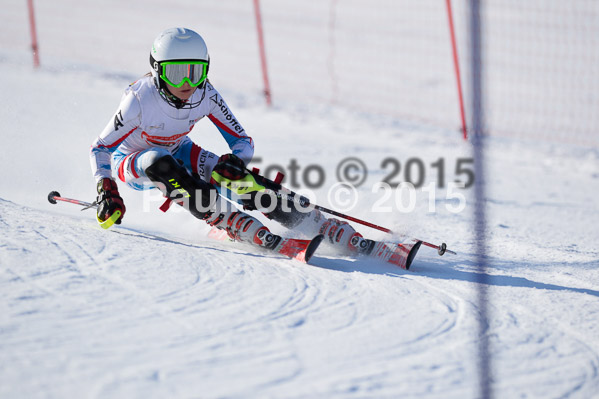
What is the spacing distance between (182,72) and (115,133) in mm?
578

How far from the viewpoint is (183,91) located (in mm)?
4000

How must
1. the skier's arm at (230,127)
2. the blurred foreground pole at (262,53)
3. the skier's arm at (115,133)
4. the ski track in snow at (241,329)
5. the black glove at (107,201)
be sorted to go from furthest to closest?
1. the blurred foreground pole at (262,53)
2. the skier's arm at (230,127)
3. the skier's arm at (115,133)
4. the black glove at (107,201)
5. the ski track in snow at (241,329)

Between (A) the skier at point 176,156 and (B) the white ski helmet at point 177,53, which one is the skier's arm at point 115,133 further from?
(B) the white ski helmet at point 177,53

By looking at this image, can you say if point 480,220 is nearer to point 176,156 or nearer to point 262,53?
point 176,156

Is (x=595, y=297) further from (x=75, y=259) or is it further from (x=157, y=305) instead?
(x=75, y=259)

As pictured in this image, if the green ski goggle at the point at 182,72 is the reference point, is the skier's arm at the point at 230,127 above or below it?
below

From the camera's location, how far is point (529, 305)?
3311 mm

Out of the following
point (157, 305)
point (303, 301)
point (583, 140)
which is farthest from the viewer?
point (583, 140)

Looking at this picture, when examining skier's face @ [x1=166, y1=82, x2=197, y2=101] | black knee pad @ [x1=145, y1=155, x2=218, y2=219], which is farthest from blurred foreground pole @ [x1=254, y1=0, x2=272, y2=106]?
black knee pad @ [x1=145, y1=155, x2=218, y2=219]

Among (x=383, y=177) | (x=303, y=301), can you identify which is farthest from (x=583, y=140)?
(x=303, y=301)

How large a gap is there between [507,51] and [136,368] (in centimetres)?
1015

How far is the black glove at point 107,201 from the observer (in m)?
3.81

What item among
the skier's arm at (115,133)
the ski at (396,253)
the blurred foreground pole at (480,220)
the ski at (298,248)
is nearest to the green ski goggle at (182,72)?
the skier's arm at (115,133)

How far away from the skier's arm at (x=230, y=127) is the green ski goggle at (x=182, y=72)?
36 centimetres
